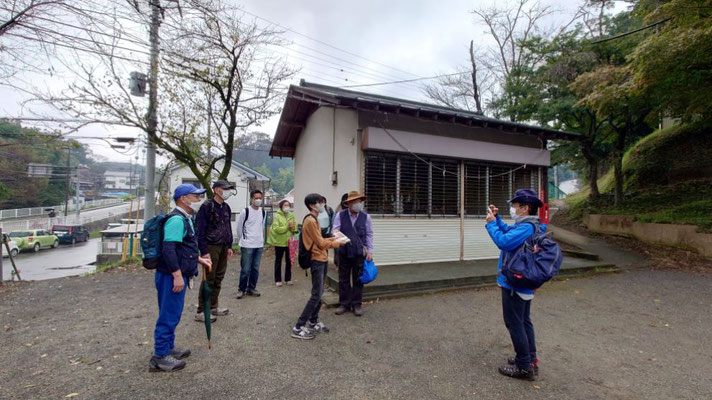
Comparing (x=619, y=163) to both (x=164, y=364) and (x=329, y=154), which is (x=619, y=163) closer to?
(x=329, y=154)

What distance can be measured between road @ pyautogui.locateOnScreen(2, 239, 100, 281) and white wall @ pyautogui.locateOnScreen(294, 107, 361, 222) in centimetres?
1062

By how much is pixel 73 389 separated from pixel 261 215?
10.4 ft

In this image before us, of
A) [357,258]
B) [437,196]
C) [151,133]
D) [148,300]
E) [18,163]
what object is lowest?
[148,300]

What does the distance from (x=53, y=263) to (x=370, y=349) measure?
2196 centimetres

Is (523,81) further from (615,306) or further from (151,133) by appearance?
(151,133)

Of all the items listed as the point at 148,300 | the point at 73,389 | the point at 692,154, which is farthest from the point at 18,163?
the point at 692,154

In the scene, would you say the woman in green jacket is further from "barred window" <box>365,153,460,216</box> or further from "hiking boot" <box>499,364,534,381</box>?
"hiking boot" <box>499,364,534,381</box>

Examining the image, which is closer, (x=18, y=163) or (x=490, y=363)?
(x=490, y=363)

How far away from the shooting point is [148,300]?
17.5ft

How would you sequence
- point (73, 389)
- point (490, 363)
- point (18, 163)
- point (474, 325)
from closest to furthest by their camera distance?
point (73, 389)
point (490, 363)
point (474, 325)
point (18, 163)

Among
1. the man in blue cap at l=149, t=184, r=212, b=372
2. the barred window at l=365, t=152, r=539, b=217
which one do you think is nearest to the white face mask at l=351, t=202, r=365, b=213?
the man in blue cap at l=149, t=184, r=212, b=372

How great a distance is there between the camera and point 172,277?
296 cm

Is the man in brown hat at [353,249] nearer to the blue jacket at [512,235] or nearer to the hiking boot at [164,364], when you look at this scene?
the blue jacket at [512,235]

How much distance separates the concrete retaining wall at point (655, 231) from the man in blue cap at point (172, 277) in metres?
11.9
